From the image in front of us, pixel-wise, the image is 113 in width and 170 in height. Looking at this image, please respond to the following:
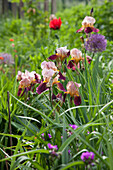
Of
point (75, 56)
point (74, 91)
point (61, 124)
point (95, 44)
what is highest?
point (95, 44)

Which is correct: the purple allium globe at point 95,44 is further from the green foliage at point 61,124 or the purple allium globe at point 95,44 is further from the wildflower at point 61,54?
the wildflower at point 61,54

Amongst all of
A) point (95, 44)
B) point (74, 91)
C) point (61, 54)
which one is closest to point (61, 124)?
point (74, 91)

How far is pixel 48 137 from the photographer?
114cm

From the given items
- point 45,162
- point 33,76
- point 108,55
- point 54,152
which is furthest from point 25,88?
point 108,55

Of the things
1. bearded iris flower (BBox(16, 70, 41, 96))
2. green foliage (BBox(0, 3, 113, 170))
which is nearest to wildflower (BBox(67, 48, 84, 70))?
green foliage (BBox(0, 3, 113, 170))

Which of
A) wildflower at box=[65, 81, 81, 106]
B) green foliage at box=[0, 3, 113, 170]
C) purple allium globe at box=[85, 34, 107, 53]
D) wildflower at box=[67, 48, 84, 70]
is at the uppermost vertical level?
purple allium globe at box=[85, 34, 107, 53]

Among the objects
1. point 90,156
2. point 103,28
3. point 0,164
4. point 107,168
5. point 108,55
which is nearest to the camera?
point 90,156

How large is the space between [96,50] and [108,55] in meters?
1.29

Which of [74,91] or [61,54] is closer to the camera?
[74,91]

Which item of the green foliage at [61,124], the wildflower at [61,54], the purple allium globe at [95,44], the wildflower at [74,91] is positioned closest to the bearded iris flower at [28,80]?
the green foliage at [61,124]

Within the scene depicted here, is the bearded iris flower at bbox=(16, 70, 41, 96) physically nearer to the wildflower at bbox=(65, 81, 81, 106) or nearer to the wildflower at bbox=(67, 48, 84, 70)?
the wildflower at bbox=(67, 48, 84, 70)

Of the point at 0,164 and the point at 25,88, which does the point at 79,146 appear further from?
the point at 25,88

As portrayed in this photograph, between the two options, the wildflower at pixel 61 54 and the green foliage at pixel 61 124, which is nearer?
the green foliage at pixel 61 124

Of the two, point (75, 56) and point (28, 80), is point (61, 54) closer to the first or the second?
point (75, 56)
